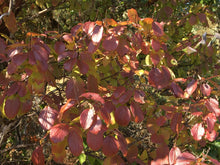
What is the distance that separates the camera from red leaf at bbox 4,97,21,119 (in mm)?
919

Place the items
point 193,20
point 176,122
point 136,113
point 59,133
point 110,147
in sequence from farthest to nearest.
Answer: point 193,20 < point 176,122 < point 136,113 < point 110,147 < point 59,133

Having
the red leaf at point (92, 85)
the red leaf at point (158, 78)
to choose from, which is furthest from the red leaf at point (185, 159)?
the red leaf at point (92, 85)

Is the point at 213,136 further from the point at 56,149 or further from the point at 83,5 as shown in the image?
the point at 83,5

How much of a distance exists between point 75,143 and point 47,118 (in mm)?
189

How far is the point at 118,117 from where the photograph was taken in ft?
3.18

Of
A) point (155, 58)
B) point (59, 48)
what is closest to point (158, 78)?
point (155, 58)

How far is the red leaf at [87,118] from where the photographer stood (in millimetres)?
778

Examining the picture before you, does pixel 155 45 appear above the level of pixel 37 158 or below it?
above

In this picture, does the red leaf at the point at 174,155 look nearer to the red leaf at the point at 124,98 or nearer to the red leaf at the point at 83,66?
the red leaf at the point at 124,98

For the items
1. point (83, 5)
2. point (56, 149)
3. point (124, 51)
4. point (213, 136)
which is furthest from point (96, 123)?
point (83, 5)

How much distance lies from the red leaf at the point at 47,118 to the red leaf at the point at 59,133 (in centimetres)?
9

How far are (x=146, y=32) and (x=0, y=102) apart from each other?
71 centimetres

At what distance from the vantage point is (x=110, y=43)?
929 millimetres

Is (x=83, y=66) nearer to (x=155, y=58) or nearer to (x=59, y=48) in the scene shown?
(x=59, y=48)
